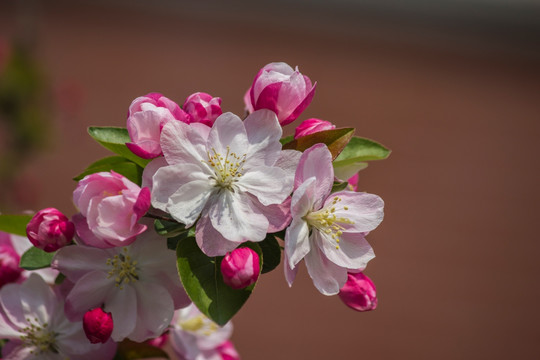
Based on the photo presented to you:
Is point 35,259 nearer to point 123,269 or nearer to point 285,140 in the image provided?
point 123,269

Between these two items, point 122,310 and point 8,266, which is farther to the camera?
point 8,266

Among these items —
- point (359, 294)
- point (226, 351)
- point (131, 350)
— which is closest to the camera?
point (359, 294)

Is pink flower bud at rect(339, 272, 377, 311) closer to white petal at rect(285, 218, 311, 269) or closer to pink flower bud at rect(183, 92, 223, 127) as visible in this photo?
white petal at rect(285, 218, 311, 269)

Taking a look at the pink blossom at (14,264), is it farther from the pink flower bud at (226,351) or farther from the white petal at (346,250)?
the white petal at (346,250)

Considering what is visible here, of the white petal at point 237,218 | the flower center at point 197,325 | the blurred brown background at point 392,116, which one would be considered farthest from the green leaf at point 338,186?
the blurred brown background at point 392,116

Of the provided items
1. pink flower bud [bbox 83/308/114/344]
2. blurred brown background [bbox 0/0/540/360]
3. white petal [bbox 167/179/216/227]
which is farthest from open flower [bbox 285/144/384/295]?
blurred brown background [bbox 0/0/540/360]

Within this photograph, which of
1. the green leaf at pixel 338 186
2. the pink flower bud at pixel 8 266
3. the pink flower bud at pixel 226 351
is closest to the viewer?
the green leaf at pixel 338 186

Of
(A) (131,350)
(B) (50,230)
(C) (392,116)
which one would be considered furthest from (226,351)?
(C) (392,116)

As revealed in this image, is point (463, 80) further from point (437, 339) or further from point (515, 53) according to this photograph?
point (437, 339)

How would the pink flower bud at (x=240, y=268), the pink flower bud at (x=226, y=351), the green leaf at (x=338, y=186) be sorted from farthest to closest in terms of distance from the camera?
the pink flower bud at (x=226, y=351) → the green leaf at (x=338, y=186) → the pink flower bud at (x=240, y=268)
